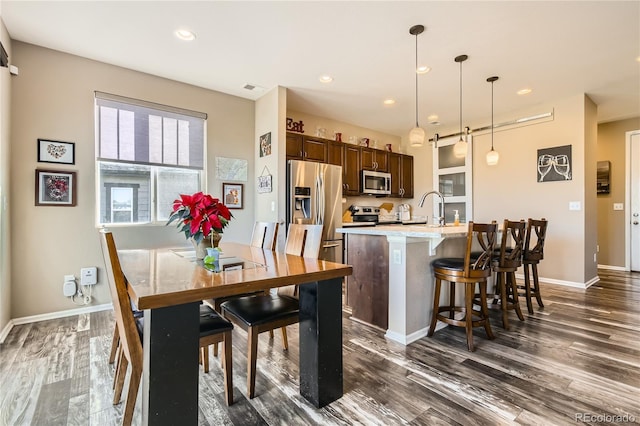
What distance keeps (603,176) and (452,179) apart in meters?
2.62

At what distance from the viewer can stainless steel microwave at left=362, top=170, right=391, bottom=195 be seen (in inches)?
211

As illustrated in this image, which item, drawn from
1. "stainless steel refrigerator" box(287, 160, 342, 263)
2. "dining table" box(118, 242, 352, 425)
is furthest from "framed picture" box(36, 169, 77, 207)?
"stainless steel refrigerator" box(287, 160, 342, 263)

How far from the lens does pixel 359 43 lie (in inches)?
111

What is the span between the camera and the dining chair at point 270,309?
1659 mm

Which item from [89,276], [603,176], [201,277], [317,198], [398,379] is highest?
[603,176]

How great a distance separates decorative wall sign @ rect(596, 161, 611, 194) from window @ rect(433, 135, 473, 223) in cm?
241

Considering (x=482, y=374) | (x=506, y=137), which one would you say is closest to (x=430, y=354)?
(x=482, y=374)

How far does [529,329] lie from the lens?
2.63m

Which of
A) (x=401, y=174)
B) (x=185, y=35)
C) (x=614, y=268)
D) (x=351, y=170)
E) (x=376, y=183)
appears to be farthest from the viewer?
(x=401, y=174)

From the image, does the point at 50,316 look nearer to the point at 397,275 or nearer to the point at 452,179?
the point at 397,275

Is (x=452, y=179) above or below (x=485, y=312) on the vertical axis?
above

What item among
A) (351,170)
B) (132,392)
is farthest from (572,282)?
(132,392)

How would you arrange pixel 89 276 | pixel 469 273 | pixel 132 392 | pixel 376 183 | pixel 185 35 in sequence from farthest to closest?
pixel 376 183 < pixel 89 276 < pixel 185 35 < pixel 469 273 < pixel 132 392

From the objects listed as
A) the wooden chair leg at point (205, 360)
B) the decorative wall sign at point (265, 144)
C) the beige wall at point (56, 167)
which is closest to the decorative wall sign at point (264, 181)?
the decorative wall sign at point (265, 144)
